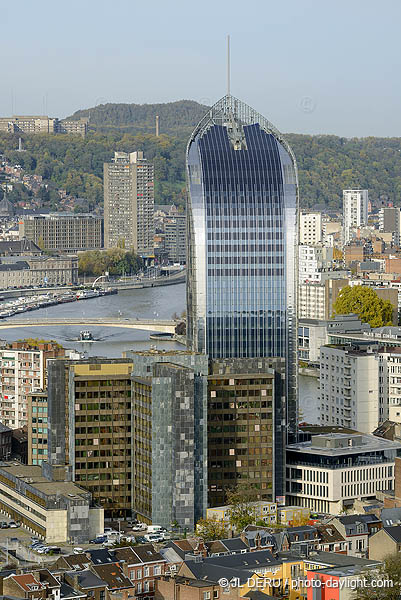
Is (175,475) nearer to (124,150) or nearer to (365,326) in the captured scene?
(365,326)

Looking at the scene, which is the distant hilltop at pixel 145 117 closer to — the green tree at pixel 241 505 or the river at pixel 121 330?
the river at pixel 121 330

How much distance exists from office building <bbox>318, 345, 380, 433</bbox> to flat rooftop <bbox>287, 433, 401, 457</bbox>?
5.07 metres

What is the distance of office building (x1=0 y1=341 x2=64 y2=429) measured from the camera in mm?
41438

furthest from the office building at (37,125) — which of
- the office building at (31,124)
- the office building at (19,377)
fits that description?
the office building at (19,377)

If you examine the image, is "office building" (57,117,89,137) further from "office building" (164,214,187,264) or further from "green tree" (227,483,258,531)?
"green tree" (227,483,258,531)

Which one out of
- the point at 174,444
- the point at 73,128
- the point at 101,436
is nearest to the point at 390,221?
the point at 73,128

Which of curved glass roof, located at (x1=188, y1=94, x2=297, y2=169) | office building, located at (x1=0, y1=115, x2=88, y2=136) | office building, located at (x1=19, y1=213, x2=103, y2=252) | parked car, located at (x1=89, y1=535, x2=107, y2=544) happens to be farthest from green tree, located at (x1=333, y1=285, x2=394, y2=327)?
office building, located at (x1=0, y1=115, x2=88, y2=136)

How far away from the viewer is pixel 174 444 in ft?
104

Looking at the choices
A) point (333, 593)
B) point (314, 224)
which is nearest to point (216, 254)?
point (333, 593)

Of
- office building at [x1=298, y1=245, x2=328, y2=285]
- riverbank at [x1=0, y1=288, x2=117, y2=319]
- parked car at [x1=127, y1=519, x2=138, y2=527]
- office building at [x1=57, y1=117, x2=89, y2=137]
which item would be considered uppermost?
office building at [x1=57, y1=117, x2=89, y2=137]

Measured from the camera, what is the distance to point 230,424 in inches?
1289

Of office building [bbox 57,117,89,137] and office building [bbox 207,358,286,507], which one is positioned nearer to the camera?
office building [bbox 207,358,286,507]

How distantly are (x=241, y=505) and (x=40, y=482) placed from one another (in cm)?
359

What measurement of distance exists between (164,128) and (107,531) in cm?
14974
